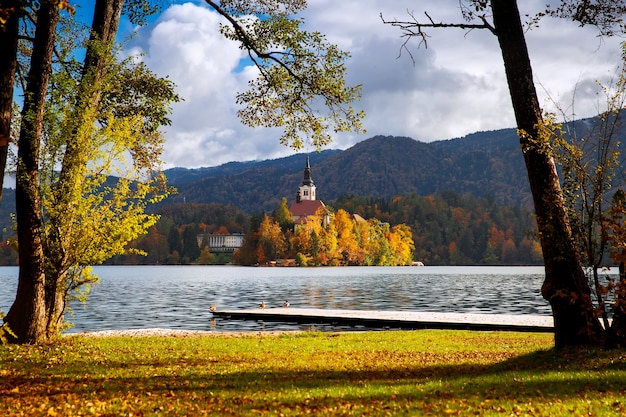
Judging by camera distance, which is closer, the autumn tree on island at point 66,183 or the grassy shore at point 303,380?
the grassy shore at point 303,380

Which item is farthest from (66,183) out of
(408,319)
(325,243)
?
(325,243)

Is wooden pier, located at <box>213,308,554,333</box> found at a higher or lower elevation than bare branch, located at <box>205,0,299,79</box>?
lower

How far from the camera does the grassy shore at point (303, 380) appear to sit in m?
8.59

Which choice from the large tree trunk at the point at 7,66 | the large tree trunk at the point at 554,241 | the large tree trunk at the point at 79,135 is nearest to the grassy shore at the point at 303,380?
the large tree trunk at the point at 554,241

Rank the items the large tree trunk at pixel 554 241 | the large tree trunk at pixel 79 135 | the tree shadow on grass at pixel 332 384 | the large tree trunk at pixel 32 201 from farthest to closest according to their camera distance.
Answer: the large tree trunk at pixel 79 135 < the large tree trunk at pixel 32 201 < the large tree trunk at pixel 554 241 < the tree shadow on grass at pixel 332 384

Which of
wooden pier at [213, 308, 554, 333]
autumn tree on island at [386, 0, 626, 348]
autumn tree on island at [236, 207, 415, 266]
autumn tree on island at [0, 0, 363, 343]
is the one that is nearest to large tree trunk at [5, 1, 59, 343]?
autumn tree on island at [0, 0, 363, 343]

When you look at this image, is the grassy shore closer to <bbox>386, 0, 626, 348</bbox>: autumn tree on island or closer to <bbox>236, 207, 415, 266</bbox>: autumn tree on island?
<bbox>386, 0, 626, 348</bbox>: autumn tree on island

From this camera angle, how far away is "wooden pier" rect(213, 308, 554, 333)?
2606 centimetres

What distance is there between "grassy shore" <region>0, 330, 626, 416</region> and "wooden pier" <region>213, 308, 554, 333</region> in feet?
29.4

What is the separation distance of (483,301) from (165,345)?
34.6 m

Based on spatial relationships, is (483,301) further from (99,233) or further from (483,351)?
(99,233)

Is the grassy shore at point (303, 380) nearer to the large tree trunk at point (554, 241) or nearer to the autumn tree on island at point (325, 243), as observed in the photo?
the large tree trunk at point (554, 241)

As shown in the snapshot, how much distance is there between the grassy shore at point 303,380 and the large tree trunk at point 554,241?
0.71 meters

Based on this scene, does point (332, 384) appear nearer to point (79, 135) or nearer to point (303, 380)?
point (303, 380)
